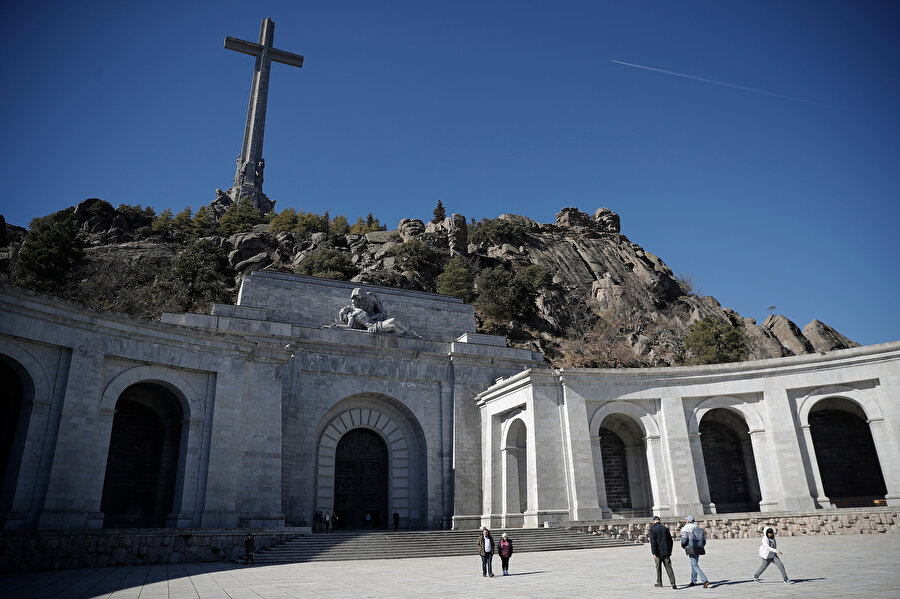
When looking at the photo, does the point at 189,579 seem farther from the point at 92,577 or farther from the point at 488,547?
the point at 488,547

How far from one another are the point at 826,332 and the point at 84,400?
207ft

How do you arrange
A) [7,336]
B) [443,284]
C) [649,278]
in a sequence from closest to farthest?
[7,336], [443,284], [649,278]

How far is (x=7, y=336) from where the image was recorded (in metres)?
17.0

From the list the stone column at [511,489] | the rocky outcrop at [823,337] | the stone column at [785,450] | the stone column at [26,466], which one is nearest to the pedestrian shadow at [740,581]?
the stone column at [785,450]

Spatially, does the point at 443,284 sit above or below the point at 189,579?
above

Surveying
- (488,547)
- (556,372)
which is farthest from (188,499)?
(556,372)

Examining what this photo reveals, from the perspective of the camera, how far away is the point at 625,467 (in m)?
28.5

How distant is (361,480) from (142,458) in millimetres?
9742

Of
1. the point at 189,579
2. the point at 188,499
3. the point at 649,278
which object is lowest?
the point at 189,579

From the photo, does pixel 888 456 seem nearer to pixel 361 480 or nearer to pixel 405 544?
pixel 405 544

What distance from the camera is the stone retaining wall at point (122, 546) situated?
14664 mm

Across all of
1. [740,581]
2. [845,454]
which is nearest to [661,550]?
[740,581]

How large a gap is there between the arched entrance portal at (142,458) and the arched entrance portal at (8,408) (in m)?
3.13

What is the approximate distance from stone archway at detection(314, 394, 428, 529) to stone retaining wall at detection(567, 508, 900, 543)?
820 cm
